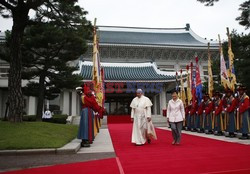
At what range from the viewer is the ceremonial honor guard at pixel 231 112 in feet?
27.5

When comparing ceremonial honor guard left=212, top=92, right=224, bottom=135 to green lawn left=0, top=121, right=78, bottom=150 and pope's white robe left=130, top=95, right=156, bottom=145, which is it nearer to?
pope's white robe left=130, top=95, right=156, bottom=145

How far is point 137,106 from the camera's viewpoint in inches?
275

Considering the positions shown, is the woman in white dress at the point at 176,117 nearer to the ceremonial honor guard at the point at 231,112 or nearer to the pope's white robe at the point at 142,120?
the pope's white robe at the point at 142,120

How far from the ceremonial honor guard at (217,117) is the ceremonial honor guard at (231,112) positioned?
1.27 feet

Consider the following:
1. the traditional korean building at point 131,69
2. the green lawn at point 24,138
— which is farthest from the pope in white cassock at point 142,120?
Result: the traditional korean building at point 131,69

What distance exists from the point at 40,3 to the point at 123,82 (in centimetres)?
1374

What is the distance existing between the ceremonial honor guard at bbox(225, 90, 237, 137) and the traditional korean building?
10.1 metres

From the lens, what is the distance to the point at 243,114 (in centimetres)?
796

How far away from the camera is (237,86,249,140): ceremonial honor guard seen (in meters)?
7.81

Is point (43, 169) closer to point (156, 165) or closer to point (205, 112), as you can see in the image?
point (156, 165)

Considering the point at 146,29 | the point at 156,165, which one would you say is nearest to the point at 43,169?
the point at 156,165

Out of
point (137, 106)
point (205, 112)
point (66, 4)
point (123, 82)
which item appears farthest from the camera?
point (123, 82)

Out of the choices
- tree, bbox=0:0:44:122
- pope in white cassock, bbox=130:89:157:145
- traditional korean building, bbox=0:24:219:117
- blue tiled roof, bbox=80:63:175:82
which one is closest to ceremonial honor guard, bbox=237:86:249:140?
pope in white cassock, bbox=130:89:157:145

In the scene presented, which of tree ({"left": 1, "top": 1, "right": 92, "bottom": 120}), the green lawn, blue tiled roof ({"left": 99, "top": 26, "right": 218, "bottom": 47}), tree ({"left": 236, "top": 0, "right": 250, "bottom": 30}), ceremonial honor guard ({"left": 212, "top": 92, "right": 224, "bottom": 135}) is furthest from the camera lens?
blue tiled roof ({"left": 99, "top": 26, "right": 218, "bottom": 47})
